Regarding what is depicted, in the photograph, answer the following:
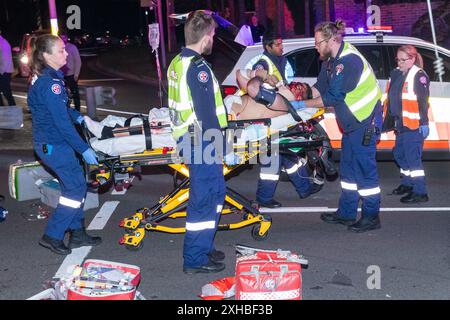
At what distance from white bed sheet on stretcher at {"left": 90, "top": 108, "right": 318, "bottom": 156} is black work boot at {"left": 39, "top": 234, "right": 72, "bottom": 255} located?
0.90 m

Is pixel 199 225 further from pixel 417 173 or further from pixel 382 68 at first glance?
pixel 382 68

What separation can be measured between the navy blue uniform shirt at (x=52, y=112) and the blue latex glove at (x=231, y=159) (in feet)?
3.83

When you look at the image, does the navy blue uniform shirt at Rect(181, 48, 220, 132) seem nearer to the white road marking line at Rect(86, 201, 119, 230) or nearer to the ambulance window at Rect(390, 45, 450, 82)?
the white road marking line at Rect(86, 201, 119, 230)

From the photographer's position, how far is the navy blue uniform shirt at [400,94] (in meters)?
7.45

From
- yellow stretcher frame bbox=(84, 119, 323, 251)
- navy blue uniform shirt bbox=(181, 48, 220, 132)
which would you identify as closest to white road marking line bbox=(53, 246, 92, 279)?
yellow stretcher frame bbox=(84, 119, 323, 251)

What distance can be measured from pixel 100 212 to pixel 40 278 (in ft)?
6.36

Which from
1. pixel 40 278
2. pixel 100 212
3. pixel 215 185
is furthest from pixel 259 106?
pixel 40 278

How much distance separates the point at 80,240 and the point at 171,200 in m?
0.90

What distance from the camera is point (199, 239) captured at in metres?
5.66

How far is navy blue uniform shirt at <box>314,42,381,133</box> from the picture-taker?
6381 mm

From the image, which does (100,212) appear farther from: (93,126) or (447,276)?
(447,276)

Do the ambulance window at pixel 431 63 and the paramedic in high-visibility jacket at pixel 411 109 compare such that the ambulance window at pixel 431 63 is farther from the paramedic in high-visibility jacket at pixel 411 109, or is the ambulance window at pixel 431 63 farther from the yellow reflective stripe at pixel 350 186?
the yellow reflective stripe at pixel 350 186

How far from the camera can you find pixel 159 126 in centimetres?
628

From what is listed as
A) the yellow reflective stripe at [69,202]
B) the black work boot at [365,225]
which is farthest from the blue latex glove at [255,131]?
the yellow reflective stripe at [69,202]
